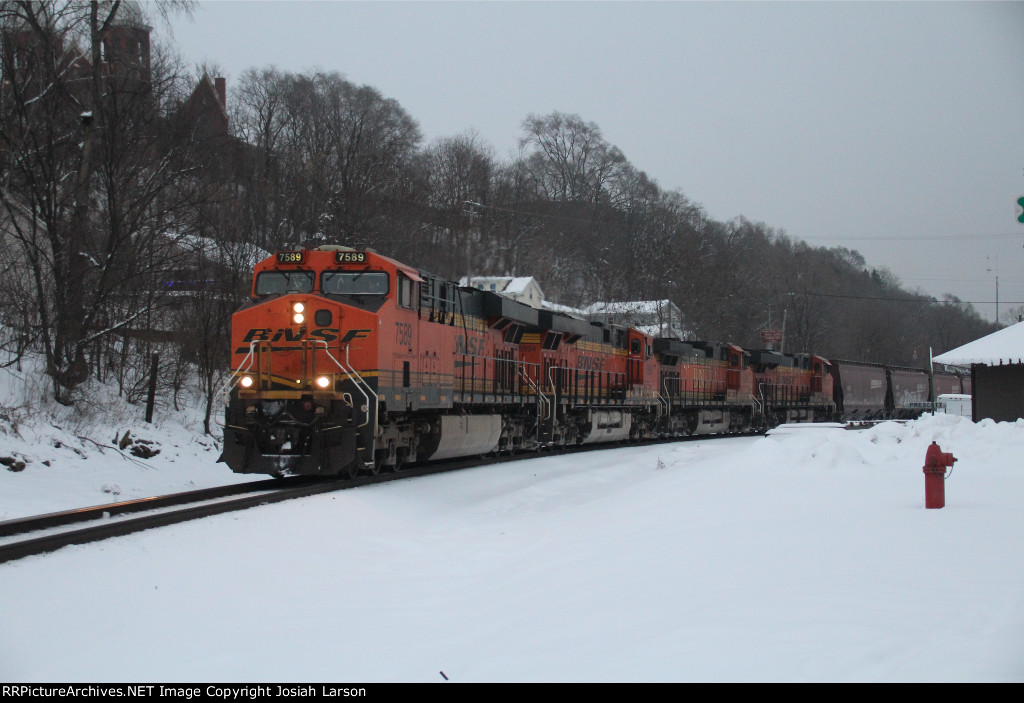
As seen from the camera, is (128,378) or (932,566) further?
(128,378)

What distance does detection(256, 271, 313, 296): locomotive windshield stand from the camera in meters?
14.0

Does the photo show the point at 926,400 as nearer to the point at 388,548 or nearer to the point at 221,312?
the point at 221,312

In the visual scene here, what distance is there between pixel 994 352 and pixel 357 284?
18.4 m

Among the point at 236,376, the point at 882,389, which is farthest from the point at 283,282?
the point at 882,389

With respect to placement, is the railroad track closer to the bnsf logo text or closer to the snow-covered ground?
the snow-covered ground

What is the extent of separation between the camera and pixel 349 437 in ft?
41.2

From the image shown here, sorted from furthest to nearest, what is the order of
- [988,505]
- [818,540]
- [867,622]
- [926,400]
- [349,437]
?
[926,400], [349,437], [988,505], [818,540], [867,622]

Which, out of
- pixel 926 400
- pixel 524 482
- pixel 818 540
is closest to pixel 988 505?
pixel 818 540

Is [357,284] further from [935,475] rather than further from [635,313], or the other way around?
[635,313]

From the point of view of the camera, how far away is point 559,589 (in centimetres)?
688

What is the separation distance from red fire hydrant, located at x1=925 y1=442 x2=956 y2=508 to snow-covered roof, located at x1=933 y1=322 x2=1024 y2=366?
1601 centimetres

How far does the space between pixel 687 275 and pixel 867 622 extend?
190ft

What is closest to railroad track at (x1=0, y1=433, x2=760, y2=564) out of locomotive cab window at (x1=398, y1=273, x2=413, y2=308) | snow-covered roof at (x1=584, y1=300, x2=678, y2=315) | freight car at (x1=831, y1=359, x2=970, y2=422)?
locomotive cab window at (x1=398, y1=273, x2=413, y2=308)

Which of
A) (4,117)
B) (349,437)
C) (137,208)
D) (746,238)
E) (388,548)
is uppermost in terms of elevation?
(746,238)
